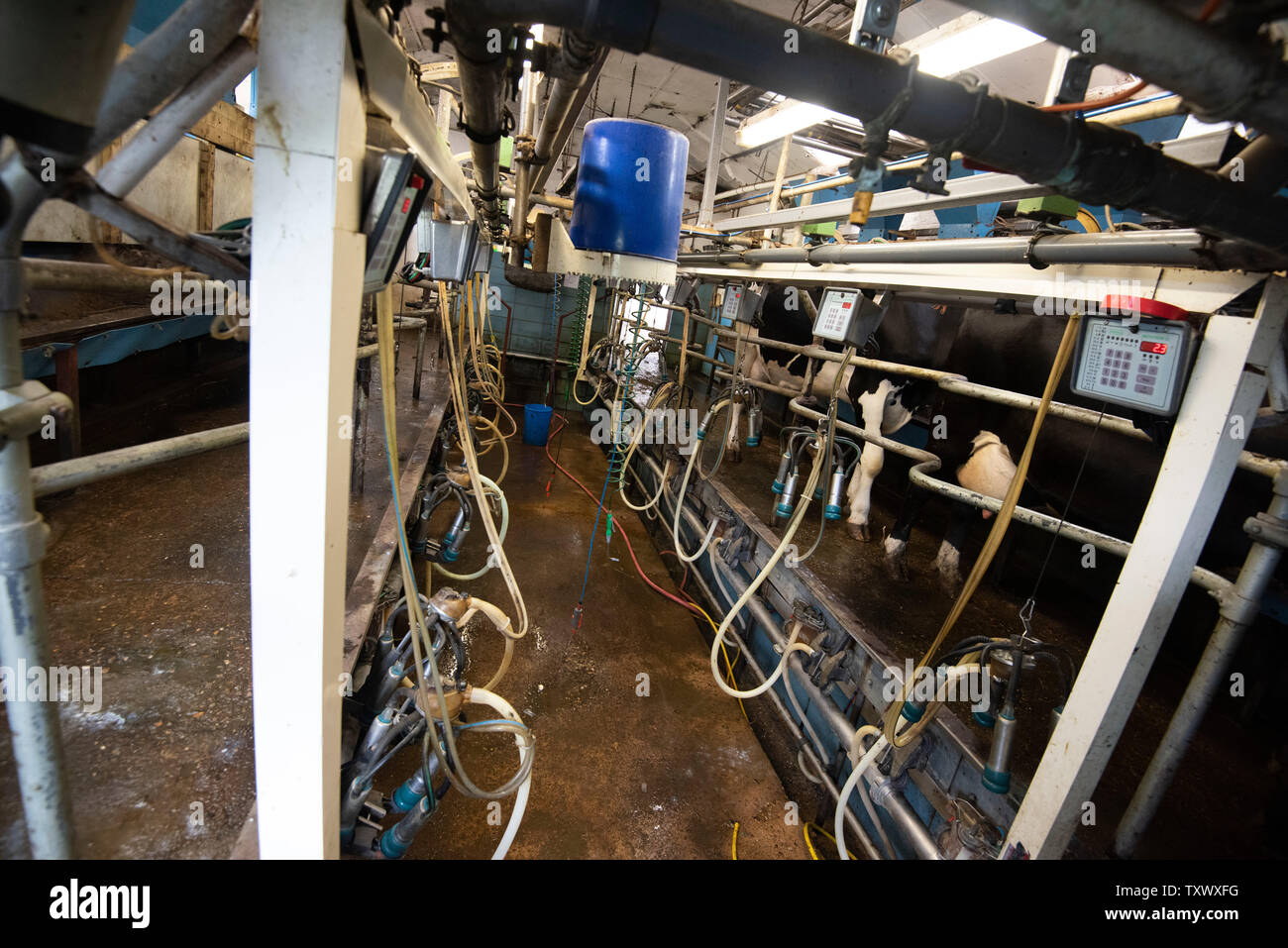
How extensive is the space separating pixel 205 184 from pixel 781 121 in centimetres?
413

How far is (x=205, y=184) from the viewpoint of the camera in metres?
4.16

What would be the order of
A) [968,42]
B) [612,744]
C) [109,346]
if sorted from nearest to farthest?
[968,42], [109,346], [612,744]

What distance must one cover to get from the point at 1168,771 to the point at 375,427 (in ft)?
14.7

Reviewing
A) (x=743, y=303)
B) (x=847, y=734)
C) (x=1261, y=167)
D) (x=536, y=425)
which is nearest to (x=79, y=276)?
(x=1261, y=167)

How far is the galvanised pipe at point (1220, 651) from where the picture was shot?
58.7 inches

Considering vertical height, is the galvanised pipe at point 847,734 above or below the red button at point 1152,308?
below

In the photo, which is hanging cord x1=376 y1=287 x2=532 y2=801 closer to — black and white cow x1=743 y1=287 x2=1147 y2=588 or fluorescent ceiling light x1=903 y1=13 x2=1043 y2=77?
fluorescent ceiling light x1=903 y1=13 x2=1043 y2=77

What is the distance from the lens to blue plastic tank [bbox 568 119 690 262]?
2.39 m

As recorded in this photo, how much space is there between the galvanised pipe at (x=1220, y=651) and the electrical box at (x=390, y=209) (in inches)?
84.6

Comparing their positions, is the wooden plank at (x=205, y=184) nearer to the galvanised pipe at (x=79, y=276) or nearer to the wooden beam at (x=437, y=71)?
the wooden beam at (x=437, y=71)

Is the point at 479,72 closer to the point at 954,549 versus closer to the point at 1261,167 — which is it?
the point at 1261,167

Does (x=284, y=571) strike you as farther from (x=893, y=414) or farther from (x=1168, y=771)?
(x=893, y=414)

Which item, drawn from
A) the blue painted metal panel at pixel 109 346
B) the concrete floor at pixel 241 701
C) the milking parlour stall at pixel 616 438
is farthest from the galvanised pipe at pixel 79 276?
the blue painted metal panel at pixel 109 346
